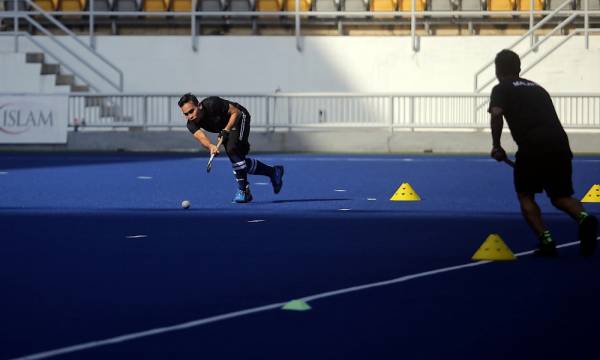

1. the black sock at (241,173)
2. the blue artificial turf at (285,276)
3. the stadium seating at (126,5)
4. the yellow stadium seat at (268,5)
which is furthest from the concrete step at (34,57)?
the black sock at (241,173)

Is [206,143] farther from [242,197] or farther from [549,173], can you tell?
[549,173]

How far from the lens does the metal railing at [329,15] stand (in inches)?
1479

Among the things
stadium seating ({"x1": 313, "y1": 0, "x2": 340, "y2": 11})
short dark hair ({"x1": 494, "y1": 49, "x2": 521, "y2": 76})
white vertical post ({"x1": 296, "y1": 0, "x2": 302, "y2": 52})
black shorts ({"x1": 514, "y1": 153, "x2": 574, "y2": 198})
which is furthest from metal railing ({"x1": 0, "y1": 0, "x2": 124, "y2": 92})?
black shorts ({"x1": 514, "y1": 153, "x2": 574, "y2": 198})

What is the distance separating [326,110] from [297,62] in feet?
16.1

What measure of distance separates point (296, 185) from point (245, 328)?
→ 42.3ft

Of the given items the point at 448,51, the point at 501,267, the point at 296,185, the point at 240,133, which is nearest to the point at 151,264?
the point at 501,267

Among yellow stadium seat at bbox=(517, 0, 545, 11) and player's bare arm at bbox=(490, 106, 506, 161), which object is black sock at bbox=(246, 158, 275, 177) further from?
yellow stadium seat at bbox=(517, 0, 545, 11)

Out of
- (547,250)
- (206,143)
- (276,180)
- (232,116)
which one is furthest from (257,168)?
(547,250)

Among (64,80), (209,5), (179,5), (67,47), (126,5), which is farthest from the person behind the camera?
(209,5)

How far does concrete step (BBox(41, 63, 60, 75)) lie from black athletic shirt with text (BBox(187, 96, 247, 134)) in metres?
21.3

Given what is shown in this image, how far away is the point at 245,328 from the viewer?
23.6 ft

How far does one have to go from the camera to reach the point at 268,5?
39094 millimetres

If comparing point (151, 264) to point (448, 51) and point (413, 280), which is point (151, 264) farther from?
point (448, 51)

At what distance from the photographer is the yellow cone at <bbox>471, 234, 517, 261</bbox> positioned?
10211mm
